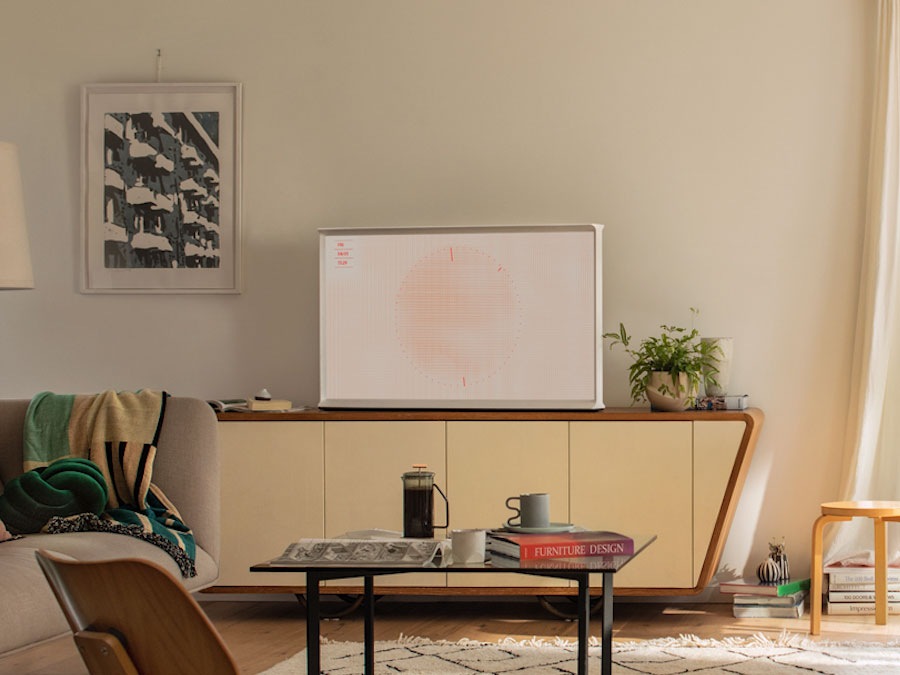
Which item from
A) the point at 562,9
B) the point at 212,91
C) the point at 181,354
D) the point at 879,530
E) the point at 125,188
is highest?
the point at 562,9

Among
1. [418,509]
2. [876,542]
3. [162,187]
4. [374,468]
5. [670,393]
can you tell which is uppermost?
[162,187]

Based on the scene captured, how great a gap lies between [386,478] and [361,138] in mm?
1474

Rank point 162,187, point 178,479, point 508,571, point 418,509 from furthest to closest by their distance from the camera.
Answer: point 162,187 < point 178,479 < point 418,509 < point 508,571

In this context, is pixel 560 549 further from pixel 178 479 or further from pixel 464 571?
pixel 178 479

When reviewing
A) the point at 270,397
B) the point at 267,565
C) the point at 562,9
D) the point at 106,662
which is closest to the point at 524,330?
the point at 270,397

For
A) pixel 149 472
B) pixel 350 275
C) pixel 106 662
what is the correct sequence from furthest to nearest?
pixel 350 275
pixel 149 472
pixel 106 662

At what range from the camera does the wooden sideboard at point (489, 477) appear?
4.05 meters

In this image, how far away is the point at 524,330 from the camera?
418cm

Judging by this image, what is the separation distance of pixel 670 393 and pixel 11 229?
242 cm

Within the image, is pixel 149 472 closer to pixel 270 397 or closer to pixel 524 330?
pixel 270 397

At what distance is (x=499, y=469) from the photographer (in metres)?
4.10

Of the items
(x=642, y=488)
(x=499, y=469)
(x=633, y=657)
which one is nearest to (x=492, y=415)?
(x=499, y=469)

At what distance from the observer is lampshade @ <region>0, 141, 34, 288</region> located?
3826 mm

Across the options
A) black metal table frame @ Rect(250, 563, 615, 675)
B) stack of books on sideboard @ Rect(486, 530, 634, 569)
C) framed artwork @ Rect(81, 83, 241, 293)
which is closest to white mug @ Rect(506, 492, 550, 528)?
stack of books on sideboard @ Rect(486, 530, 634, 569)
